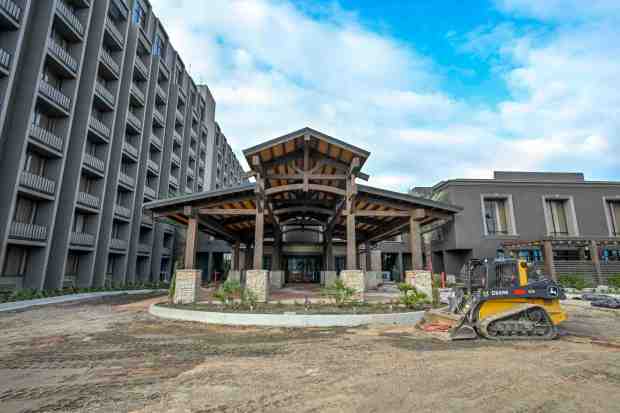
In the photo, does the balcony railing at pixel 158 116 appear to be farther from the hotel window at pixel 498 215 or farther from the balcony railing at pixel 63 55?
the hotel window at pixel 498 215

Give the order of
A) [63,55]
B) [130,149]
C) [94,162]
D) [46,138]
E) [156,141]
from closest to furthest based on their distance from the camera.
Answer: [46,138], [63,55], [94,162], [130,149], [156,141]

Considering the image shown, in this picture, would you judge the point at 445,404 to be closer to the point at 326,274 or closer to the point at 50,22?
the point at 326,274

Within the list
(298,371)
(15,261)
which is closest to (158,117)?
(15,261)

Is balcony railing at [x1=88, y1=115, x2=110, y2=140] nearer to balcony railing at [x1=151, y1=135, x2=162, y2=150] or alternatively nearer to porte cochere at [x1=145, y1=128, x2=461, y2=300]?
balcony railing at [x1=151, y1=135, x2=162, y2=150]

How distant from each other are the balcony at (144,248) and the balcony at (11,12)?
1926 cm

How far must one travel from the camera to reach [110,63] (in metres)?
24.6

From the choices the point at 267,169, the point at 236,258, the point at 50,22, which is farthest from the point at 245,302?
the point at 50,22

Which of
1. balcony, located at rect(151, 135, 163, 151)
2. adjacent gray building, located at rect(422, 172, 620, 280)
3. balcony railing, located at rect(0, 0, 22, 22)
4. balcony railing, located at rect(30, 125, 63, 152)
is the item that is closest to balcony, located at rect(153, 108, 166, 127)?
balcony, located at rect(151, 135, 163, 151)

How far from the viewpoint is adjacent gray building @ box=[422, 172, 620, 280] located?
27.6 meters

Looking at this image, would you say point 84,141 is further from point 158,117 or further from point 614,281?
point 614,281

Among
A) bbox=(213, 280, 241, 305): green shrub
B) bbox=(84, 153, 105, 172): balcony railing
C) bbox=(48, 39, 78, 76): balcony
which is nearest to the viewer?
bbox=(213, 280, 241, 305): green shrub

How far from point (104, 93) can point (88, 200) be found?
344 inches

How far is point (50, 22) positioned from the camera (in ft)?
62.4

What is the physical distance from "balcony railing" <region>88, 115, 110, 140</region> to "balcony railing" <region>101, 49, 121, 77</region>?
442 centimetres
